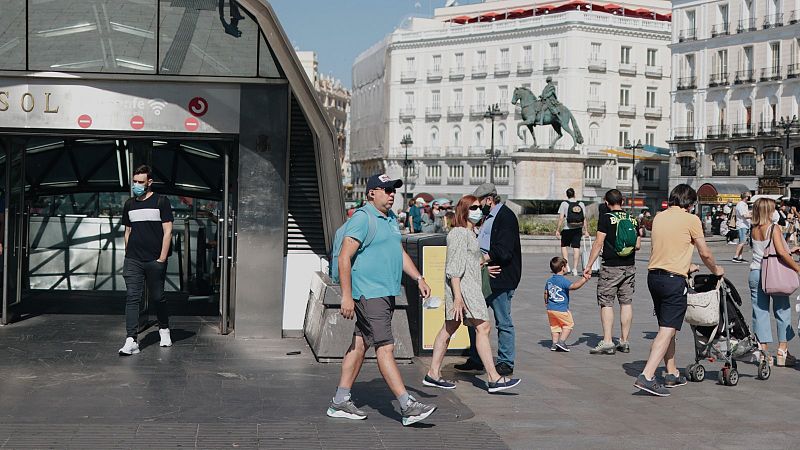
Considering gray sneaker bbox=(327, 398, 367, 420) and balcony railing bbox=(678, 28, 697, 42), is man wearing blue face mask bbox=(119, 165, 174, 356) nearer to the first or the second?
gray sneaker bbox=(327, 398, 367, 420)

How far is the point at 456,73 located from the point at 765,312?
9468cm

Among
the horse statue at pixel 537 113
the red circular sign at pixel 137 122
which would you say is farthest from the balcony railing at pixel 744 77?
the red circular sign at pixel 137 122

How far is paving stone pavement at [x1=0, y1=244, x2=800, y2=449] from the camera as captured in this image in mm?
8234

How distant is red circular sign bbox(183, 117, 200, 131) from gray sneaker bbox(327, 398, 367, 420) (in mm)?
5094

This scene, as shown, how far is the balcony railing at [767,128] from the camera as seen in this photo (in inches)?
2963

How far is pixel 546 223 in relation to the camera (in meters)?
42.4

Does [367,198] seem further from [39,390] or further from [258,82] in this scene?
[258,82]

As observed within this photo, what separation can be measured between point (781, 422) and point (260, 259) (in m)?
6.03

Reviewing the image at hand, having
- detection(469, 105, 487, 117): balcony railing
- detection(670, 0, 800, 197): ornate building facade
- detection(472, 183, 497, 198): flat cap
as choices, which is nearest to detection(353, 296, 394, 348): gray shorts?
detection(472, 183, 497, 198): flat cap

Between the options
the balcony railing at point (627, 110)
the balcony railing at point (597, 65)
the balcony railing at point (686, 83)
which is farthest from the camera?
the balcony railing at point (627, 110)

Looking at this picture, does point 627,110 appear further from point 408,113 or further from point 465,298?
point 465,298

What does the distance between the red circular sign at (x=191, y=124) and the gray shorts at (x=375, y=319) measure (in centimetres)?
495

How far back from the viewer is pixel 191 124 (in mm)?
12992

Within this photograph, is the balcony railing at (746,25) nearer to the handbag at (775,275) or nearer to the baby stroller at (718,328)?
the handbag at (775,275)
